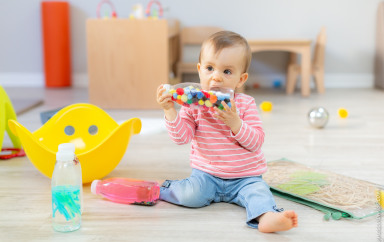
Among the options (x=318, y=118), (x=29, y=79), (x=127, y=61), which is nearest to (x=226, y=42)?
(x=318, y=118)

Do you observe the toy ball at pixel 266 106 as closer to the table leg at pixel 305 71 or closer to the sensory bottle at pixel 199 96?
the table leg at pixel 305 71

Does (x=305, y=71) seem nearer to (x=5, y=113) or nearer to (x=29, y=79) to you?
(x=29, y=79)

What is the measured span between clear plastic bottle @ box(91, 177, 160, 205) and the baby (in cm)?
4

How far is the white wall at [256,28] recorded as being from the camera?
4027 mm

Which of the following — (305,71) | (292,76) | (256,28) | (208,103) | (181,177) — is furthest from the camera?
(256,28)

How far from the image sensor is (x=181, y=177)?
5.22 feet

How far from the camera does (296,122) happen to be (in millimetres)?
2576

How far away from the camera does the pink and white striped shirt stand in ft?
4.32

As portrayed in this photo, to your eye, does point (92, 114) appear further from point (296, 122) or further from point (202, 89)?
point (296, 122)

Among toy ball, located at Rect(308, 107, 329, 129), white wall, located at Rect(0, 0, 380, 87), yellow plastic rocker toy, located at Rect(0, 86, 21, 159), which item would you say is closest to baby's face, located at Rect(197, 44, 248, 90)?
yellow plastic rocker toy, located at Rect(0, 86, 21, 159)

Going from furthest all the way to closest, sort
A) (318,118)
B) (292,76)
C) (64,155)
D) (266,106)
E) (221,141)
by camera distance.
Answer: (292,76) → (266,106) → (318,118) → (221,141) → (64,155)

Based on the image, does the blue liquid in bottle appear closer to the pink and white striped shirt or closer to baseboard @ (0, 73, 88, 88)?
the pink and white striped shirt

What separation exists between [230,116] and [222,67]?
0.46 feet

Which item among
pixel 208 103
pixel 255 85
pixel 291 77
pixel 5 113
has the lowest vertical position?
pixel 255 85
